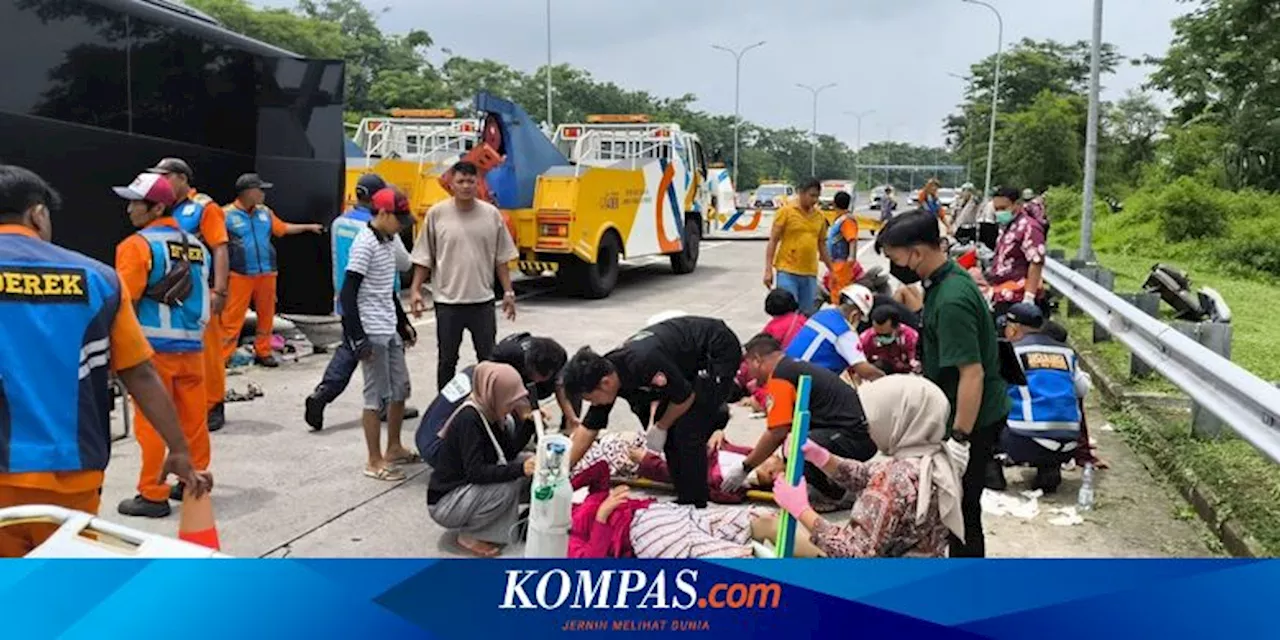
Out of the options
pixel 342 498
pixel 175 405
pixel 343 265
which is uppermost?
pixel 343 265

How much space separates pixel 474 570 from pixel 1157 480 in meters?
5.22

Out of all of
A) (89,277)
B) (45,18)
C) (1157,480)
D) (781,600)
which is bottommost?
(1157,480)

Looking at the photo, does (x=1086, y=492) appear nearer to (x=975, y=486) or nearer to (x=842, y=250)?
(x=975, y=486)

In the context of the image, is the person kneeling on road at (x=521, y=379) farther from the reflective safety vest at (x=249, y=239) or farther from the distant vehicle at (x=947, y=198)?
the distant vehicle at (x=947, y=198)

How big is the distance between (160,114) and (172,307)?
382 centimetres

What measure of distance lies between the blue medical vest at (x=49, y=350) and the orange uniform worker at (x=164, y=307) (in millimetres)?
2081

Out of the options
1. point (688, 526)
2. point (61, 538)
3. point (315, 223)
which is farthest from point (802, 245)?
point (61, 538)

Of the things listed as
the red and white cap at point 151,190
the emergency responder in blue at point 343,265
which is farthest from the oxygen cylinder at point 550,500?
the emergency responder in blue at point 343,265

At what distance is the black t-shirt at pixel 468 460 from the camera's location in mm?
4715

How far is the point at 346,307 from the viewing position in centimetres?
577

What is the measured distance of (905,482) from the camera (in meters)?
3.73

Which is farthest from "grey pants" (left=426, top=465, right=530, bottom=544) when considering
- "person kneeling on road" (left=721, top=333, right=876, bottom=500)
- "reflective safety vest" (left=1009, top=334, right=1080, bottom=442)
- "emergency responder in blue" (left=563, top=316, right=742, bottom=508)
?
"reflective safety vest" (left=1009, top=334, right=1080, bottom=442)

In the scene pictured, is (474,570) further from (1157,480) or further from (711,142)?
(711,142)

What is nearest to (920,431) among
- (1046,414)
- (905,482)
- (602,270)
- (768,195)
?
(905,482)
